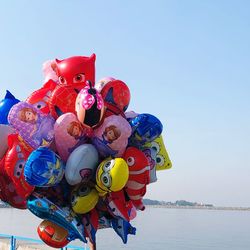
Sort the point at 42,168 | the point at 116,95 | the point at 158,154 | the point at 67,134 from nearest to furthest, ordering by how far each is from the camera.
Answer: the point at 42,168 → the point at 67,134 → the point at 116,95 → the point at 158,154

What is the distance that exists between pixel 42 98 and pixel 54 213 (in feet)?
4.53

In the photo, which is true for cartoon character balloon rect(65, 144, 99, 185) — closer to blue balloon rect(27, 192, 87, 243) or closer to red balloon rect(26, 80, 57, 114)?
blue balloon rect(27, 192, 87, 243)

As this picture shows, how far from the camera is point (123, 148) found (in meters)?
4.97

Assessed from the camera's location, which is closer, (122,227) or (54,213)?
(54,213)

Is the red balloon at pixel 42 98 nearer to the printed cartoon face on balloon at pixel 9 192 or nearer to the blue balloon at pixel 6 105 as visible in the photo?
the blue balloon at pixel 6 105

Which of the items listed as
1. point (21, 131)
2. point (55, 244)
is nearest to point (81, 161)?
point (21, 131)

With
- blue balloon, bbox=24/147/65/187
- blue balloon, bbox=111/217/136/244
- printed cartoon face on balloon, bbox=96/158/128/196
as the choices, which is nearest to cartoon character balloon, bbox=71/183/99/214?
printed cartoon face on balloon, bbox=96/158/128/196

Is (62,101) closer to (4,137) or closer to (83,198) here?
→ (4,137)

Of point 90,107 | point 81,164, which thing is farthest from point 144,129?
point 81,164

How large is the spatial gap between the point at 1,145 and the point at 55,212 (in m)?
0.97

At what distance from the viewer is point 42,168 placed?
4488 mm

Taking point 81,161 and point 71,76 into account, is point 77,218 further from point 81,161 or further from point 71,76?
point 71,76

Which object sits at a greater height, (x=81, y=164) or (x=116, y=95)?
(x=116, y=95)

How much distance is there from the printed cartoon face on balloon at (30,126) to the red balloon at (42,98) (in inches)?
12.9
